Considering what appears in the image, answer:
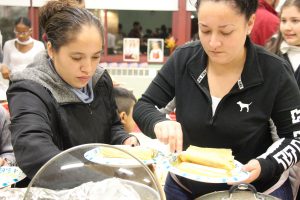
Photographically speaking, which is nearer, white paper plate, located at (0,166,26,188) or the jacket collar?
white paper plate, located at (0,166,26,188)

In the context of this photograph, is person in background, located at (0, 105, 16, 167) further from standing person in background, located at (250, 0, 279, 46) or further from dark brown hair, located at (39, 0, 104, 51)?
standing person in background, located at (250, 0, 279, 46)

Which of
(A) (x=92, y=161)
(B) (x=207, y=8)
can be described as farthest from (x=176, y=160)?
(B) (x=207, y=8)

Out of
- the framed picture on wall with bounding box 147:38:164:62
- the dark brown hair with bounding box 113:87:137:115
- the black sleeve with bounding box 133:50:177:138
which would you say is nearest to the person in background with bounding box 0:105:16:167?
the black sleeve with bounding box 133:50:177:138

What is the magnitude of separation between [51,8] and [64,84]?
0.26 metres

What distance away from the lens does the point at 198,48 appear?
1.33 metres

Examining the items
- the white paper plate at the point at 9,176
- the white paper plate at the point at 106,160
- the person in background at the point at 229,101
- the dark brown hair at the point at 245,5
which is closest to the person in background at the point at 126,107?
the person in background at the point at 229,101

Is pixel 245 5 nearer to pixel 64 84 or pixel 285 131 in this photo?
pixel 285 131

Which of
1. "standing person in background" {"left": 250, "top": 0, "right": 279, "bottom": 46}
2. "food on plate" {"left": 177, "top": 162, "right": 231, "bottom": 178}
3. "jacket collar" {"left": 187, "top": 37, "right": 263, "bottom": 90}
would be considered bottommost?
"food on plate" {"left": 177, "top": 162, "right": 231, "bottom": 178}

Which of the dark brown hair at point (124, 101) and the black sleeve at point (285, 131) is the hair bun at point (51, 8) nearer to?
the black sleeve at point (285, 131)

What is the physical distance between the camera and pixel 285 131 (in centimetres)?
118

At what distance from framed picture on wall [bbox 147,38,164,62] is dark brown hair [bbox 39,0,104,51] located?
14.1 ft

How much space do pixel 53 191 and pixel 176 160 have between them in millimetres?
435

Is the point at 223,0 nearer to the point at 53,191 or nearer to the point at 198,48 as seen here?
the point at 198,48

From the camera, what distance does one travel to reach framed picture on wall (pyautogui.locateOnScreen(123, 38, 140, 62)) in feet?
18.4
